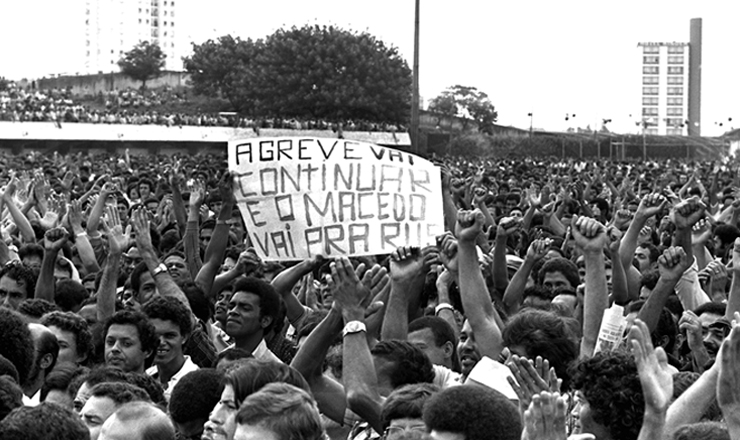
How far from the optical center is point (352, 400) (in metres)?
5.62

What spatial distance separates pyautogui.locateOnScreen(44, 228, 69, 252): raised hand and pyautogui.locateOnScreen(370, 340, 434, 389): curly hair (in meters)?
3.59

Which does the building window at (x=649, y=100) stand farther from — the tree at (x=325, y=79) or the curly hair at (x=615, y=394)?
the curly hair at (x=615, y=394)

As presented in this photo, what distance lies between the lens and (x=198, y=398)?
538cm

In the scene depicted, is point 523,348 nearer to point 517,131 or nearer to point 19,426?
point 19,426

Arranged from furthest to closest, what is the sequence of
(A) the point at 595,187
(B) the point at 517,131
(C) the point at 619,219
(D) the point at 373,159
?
(B) the point at 517,131 < (A) the point at 595,187 < (C) the point at 619,219 < (D) the point at 373,159

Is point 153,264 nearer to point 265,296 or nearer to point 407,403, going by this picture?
point 265,296

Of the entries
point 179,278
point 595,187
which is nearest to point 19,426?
point 179,278

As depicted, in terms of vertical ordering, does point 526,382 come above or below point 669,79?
below

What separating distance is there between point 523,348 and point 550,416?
1879 mm

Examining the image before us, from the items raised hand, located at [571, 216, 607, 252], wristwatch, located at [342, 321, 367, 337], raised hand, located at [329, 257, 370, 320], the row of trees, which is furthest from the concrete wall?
wristwatch, located at [342, 321, 367, 337]

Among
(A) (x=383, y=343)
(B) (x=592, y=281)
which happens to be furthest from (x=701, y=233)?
(A) (x=383, y=343)

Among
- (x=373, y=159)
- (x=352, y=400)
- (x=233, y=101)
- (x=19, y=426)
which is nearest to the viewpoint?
(x=19, y=426)

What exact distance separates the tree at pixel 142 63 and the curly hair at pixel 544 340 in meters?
109

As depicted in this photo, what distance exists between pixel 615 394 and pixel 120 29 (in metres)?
191
